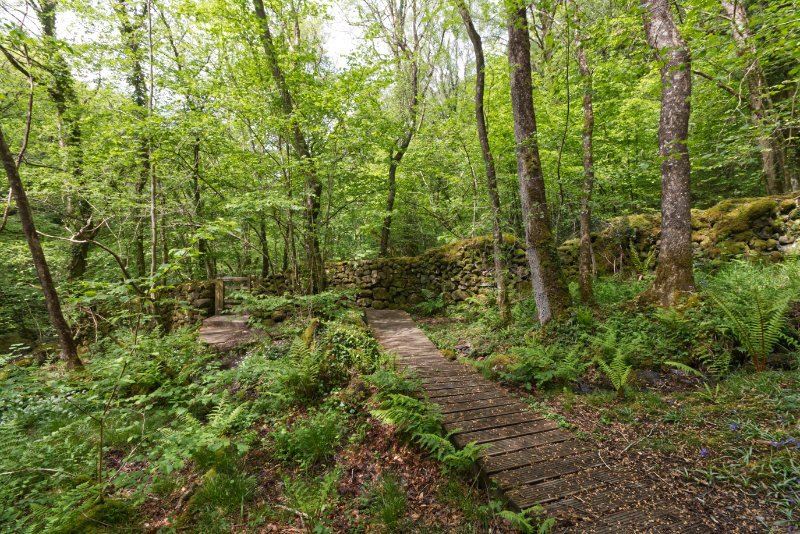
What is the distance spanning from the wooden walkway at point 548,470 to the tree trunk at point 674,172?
3.29 metres

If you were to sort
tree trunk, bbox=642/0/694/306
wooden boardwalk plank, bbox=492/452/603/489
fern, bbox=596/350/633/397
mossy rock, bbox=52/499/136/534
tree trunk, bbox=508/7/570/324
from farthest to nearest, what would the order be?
tree trunk, bbox=508/7/570/324 < tree trunk, bbox=642/0/694/306 < fern, bbox=596/350/633/397 < wooden boardwalk plank, bbox=492/452/603/489 < mossy rock, bbox=52/499/136/534

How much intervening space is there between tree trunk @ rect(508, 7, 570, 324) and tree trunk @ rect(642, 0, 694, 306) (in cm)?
156

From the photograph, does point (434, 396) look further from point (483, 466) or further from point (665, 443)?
point (665, 443)

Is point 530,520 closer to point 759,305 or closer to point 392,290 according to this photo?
point 759,305

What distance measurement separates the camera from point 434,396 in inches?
158

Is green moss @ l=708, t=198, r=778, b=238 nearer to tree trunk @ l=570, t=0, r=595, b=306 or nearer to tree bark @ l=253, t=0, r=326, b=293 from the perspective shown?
tree trunk @ l=570, t=0, r=595, b=306

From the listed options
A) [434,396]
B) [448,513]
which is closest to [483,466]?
[448,513]

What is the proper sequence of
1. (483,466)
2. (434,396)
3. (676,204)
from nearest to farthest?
(483,466) → (434,396) → (676,204)

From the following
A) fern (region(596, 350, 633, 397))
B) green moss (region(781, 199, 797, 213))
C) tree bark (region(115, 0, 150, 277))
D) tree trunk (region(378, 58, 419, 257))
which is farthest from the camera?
tree trunk (region(378, 58, 419, 257))

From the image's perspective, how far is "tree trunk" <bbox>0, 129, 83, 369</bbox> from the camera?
3690 mm

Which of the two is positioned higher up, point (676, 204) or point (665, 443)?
point (676, 204)

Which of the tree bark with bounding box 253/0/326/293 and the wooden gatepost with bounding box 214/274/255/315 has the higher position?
the tree bark with bounding box 253/0/326/293

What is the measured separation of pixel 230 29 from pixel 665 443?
10173 millimetres

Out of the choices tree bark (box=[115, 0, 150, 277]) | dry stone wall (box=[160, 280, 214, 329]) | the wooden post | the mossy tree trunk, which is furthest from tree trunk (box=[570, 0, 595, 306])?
the mossy tree trunk
